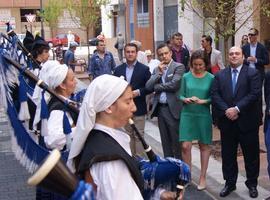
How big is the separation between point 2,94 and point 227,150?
9.40ft

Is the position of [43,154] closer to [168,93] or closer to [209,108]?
[168,93]

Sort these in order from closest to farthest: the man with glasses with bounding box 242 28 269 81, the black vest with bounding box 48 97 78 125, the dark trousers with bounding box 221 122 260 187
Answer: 1. the black vest with bounding box 48 97 78 125
2. the dark trousers with bounding box 221 122 260 187
3. the man with glasses with bounding box 242 28 269 81

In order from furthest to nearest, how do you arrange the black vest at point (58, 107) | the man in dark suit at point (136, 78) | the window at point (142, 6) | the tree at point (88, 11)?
the window at point (142, 6) < the tree at point (88, 11) < the man in dark suit at point (136, 78) < the black vest at point (58, 107)

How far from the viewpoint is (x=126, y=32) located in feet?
112

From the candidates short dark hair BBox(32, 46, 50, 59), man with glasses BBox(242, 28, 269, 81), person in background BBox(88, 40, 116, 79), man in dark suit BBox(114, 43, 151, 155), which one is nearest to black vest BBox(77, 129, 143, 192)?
man in dark suit BBox(114, 43, 151, 155)

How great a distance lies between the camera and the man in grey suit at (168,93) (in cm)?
649

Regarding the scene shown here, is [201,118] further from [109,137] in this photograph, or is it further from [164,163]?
[109,137]

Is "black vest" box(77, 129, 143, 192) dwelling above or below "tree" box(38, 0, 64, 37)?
below

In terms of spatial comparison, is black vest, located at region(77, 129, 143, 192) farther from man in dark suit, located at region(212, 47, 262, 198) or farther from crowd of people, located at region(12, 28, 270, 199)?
man in dark suit, located at region(212, 47, 262, 198)

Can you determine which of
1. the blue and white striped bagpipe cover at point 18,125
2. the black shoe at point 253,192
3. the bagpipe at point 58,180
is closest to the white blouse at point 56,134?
the blue and white striped bagpipe cover at point 18,125

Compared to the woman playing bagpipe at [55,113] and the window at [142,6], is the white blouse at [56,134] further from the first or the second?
the window at [142,6]

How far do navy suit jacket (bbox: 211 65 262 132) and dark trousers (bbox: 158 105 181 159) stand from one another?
759 millimetres

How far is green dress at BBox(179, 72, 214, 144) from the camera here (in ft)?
20.6

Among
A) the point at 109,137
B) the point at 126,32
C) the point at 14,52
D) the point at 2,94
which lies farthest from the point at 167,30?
the point at 109,137
